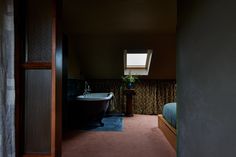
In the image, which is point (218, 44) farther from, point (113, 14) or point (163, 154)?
point (113, 14)

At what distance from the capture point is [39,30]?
1425 millimetres

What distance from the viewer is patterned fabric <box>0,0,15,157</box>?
1263 mm

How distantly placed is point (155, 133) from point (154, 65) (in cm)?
231

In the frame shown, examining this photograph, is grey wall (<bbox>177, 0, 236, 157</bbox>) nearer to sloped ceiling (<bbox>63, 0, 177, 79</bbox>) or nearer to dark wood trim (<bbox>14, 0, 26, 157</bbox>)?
dark wood trim (<bbox>14, 0, 26, 157</bbox>)

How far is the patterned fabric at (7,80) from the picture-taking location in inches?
49.7

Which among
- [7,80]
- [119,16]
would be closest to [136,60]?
[119,16]

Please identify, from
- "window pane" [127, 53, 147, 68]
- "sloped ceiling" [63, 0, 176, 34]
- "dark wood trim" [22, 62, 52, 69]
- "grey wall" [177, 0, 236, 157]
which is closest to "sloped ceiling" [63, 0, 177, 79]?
"sloped ceiling" [63, 0, 176, 34]

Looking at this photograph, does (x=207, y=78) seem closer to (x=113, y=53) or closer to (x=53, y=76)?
(x=53, y=76)

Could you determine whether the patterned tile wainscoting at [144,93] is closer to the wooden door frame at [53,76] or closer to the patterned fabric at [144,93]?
the patterned fabric at [144,93]

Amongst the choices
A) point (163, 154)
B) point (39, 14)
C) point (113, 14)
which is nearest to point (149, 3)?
point (113, 14)

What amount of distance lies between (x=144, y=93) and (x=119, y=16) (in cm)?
309

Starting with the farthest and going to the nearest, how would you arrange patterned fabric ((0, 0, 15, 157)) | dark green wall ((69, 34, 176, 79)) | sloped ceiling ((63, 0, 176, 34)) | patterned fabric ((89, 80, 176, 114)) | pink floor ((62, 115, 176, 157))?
patterned fabric ((89, 80, 176, 114))
dark green wall ((69, 34, 176, 79))
sloped ceiling ((63, 0, 176, 34))
pink floor ((62, 115, 176, 157))
patterned fabric ((0, 0, 15, 157))

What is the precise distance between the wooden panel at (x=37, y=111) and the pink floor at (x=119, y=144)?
134 cm

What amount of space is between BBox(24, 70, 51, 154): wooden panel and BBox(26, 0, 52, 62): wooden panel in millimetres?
128
